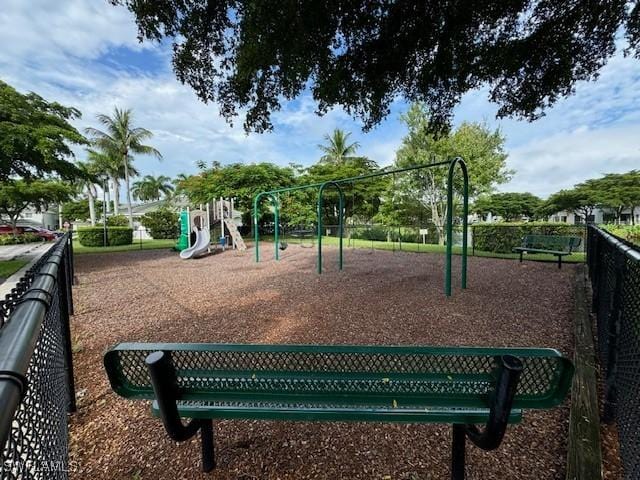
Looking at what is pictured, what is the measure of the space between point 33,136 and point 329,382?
11.4 m

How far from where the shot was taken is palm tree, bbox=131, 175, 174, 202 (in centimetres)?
5603

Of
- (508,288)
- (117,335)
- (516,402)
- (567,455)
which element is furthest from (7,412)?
(508,288)

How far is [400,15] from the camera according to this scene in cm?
404

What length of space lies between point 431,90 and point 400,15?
1.36 metres

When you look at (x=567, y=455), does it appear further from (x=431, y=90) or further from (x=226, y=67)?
(x=226, y=67)

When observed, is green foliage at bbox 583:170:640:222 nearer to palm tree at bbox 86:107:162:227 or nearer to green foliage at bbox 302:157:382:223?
green foliage at bbox 302:157:382:223

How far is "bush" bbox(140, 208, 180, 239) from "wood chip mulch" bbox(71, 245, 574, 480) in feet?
62.5

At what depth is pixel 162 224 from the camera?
2688 centimetres

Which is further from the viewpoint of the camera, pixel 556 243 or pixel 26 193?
pixel 26 193

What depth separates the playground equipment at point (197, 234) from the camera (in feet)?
38.9

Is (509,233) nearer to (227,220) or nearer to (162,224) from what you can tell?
(227,220)

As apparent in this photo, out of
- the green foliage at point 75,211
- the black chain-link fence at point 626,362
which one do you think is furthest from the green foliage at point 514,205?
the green foliage at point 75,211

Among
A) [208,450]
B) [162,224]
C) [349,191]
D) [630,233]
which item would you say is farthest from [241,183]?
[208,450]

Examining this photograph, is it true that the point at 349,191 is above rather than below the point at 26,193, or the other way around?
above
